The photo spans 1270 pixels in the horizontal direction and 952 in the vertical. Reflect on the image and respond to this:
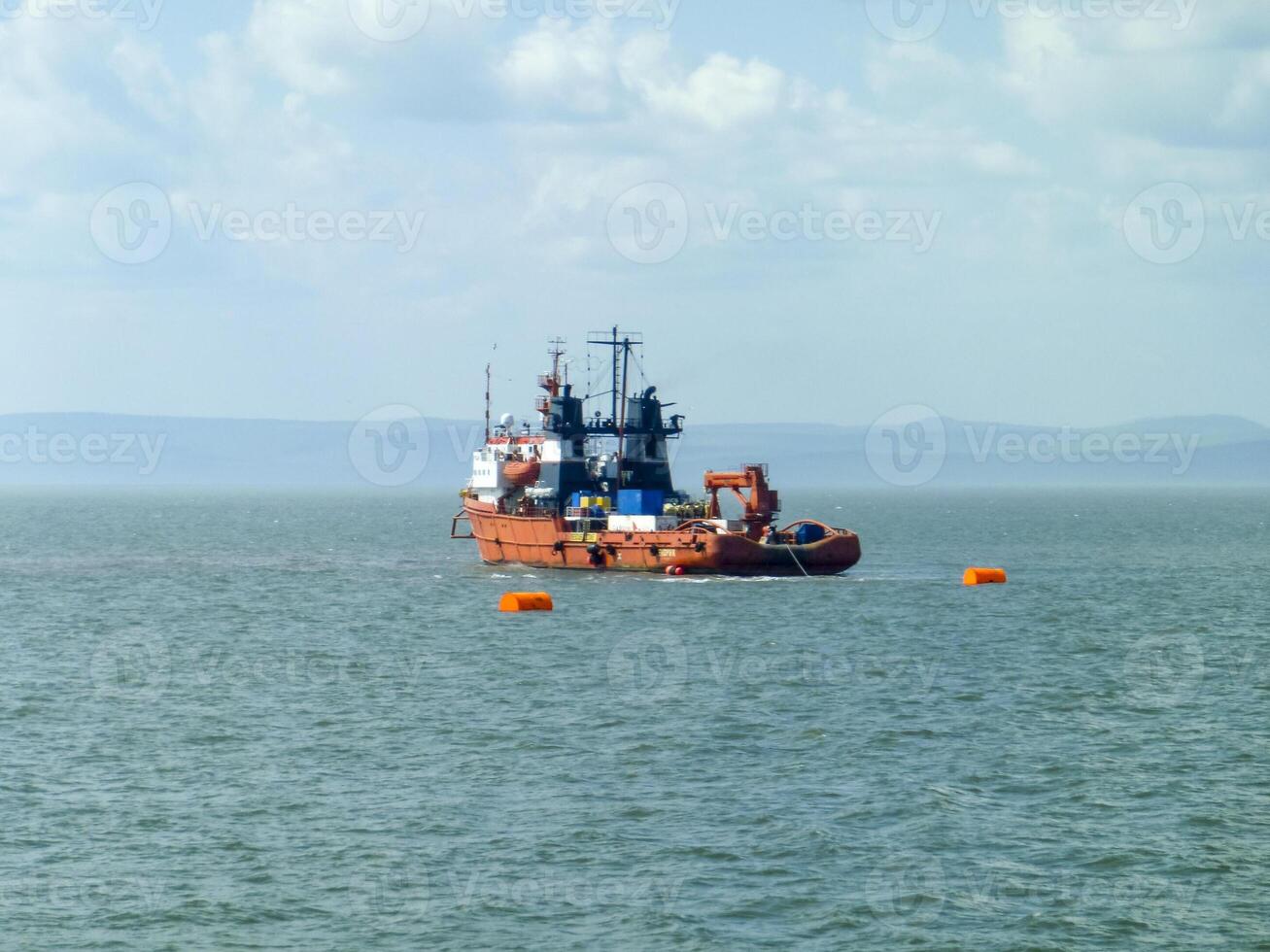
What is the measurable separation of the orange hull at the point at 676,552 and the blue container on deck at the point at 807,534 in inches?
22.6

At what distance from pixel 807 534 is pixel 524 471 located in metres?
15.7

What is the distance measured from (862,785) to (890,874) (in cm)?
574

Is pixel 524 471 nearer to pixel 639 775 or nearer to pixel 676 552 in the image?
pixel 676 552

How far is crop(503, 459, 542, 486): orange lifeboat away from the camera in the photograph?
80500 millimetres

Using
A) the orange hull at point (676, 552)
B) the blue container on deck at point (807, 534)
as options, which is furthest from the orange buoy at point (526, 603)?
the blue container on deck at point (807, 534)

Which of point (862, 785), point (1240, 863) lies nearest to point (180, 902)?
point (862, 785)

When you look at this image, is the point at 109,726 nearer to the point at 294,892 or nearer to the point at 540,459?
the point at 294,892

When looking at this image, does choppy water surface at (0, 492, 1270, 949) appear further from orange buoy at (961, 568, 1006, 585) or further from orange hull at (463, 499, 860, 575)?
orange buoy at (961, 568, 1006, 585)

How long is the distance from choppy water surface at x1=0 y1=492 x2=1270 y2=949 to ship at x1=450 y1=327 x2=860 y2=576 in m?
7.21

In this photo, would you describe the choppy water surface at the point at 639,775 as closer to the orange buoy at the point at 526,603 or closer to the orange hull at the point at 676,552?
the orange buoy at the point at 526,603

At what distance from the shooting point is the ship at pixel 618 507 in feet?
235

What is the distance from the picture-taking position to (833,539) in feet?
238

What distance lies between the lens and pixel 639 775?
31156mm

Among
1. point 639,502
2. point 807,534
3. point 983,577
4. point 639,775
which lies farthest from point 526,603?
point 639,775
